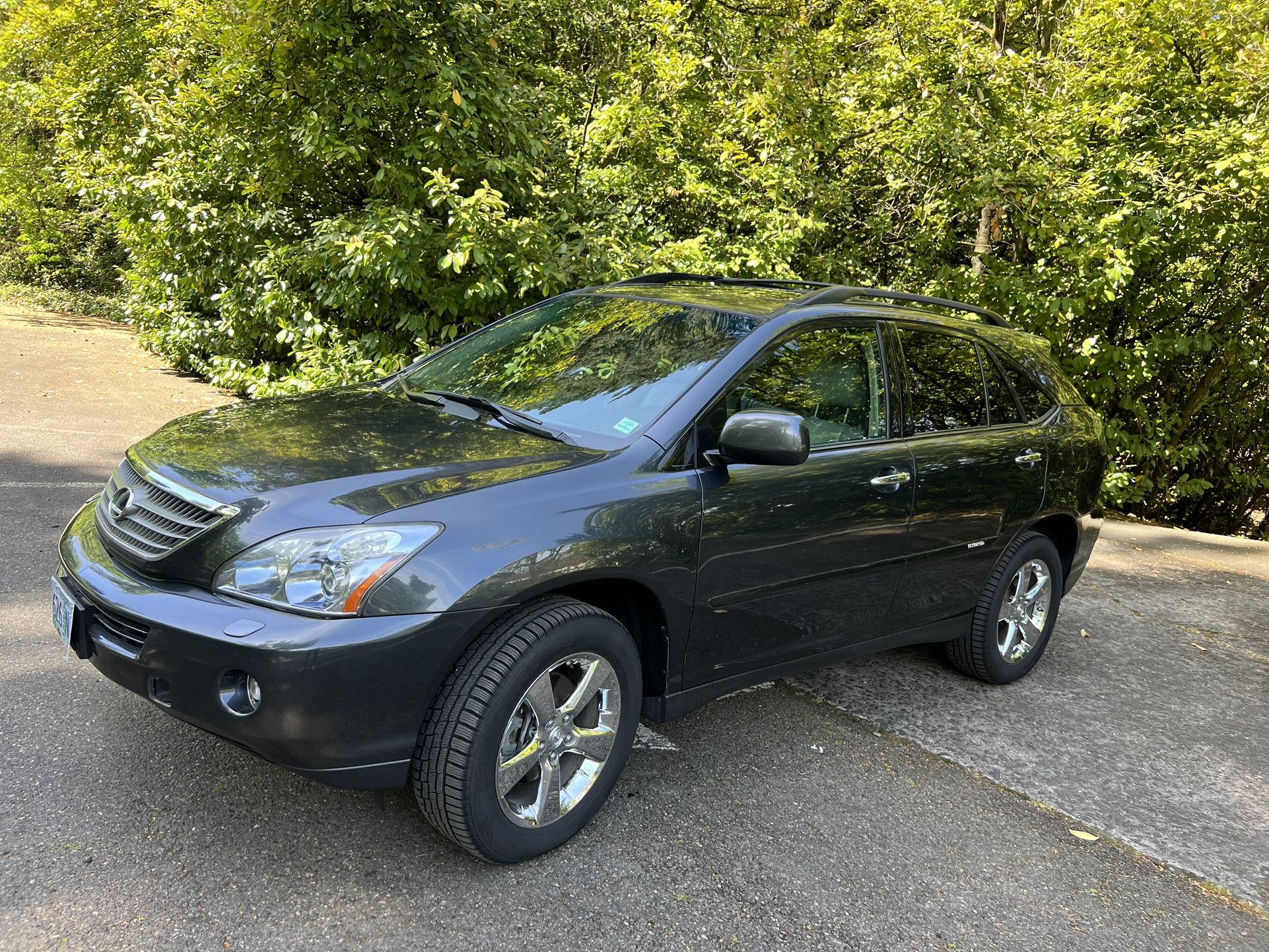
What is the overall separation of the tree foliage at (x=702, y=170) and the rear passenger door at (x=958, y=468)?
141 inches

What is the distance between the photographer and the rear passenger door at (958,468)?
3.98m

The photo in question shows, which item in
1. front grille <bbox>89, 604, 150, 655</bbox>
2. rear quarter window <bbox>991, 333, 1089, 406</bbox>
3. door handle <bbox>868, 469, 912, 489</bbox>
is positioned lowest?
front grille <bbox>89, 604, 150, 655</bbox>

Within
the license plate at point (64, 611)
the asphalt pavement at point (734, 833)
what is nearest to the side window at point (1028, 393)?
the asphalt pavement at point (734, 833)

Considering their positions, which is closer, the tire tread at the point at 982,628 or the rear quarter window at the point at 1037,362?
the tire tread at the point at 982,628

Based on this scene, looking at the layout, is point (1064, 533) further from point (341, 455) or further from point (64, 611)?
point (64, 611)

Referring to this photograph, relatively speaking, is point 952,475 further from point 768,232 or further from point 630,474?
point 768,232

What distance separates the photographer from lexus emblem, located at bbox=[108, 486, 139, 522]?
3004mm

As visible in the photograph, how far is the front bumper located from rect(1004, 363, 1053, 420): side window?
3.07m

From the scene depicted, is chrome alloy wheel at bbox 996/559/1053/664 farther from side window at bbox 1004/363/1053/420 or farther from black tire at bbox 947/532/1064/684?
side window at bbox 1004/363/1053/420

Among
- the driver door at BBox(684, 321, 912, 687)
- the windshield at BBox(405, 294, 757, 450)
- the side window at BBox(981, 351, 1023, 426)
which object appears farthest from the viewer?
the side window at BBox(981, 351, 1023, 426)

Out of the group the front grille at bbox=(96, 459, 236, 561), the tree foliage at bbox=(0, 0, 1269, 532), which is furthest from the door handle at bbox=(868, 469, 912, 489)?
the tree foliage at bbox=(0, 0, 1269, 532)

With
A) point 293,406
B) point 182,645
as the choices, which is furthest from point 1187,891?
point 293,406

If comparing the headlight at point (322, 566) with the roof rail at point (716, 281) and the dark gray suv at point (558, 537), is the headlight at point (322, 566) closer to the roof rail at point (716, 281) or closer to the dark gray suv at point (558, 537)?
the dark gray suv at point (558, 537)

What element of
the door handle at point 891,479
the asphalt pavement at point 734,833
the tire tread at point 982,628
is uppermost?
the door handle at point 891,479
